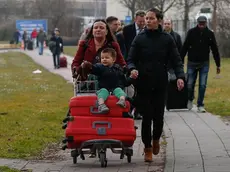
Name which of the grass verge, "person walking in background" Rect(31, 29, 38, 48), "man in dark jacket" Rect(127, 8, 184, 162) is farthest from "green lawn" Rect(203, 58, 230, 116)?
"person walking in background" Rect(31, 29, 38, 48)

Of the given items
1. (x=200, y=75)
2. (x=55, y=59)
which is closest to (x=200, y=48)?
(x=200, y=75)

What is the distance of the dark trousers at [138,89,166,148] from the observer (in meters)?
8.80

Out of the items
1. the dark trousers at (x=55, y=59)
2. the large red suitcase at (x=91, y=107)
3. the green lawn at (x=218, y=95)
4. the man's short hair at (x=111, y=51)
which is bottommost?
the dark trousers at (x=55, y=59)

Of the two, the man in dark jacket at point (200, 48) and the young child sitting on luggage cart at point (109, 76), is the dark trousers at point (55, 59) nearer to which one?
the man in dark jacket at point (200, 48)

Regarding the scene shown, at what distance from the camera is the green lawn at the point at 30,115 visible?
1033 cm

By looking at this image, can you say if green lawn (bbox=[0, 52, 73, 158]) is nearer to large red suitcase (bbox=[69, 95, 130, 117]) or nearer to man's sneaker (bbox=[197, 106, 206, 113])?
large red suitcase (bbox=[69, 95, 130, 117])

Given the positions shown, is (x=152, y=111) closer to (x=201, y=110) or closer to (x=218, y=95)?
(x=201, y=110)

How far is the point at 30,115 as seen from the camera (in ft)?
45.9

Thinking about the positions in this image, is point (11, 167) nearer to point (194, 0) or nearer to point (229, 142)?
point (229, 142)

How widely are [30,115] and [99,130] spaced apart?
225 inches

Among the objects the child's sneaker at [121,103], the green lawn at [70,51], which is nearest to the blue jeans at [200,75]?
the child's sneaker at [121,103]

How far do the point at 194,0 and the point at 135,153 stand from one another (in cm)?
3517

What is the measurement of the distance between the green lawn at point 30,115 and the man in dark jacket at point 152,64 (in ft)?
6.12

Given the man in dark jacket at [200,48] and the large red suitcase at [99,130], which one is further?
the man in dark jacket at [200,48]
